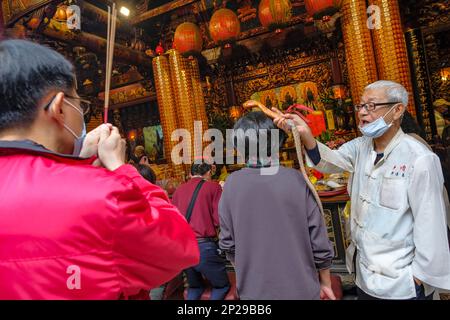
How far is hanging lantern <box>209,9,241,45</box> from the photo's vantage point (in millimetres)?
5660

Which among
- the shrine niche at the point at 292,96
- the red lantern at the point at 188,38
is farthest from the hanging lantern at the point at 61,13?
the shrine niche at the point at 292,96

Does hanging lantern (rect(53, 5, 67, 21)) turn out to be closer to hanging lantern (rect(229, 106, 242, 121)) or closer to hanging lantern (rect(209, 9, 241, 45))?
hanging lantern (rect(209, 9, 241, 45))

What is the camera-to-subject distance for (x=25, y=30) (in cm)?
433

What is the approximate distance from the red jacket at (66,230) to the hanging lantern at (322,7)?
470 centimetres

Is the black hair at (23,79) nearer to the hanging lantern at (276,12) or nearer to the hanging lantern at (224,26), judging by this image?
the hanging lantern at (276,12)

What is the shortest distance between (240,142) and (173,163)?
17.4 ft

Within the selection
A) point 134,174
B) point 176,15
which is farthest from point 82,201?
point 176,15

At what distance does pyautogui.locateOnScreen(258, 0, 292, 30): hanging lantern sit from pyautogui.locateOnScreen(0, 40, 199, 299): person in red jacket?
4.89m

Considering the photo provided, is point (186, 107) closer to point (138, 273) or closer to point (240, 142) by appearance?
point (240, 142)

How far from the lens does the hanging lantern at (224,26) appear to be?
5660mm

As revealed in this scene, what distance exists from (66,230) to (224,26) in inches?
216

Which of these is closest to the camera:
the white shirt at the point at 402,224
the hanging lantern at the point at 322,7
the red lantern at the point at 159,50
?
the white shirt at the point at 402,224

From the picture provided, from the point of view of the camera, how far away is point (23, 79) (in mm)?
854

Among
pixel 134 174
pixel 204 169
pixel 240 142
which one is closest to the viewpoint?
pixel 134 174
